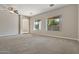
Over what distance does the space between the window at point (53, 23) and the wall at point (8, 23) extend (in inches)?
129

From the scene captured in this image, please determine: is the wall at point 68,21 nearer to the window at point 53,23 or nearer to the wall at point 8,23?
the window at point 53,23

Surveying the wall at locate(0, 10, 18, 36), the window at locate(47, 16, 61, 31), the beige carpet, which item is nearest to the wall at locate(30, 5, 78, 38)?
the window at locate(47, 16, 61, 31)

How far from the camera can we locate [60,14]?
22.7ft

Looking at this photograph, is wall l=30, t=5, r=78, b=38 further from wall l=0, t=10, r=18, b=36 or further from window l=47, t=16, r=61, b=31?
wall l=0, t=10, r=18, b=36

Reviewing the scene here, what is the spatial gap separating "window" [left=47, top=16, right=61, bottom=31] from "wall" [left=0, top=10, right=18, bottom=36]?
3284mm

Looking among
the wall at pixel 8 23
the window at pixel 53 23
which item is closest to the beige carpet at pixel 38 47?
the window at pixel 53 23

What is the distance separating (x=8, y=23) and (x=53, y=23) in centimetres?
397

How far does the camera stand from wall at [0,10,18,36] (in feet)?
24.6

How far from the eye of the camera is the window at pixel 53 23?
23.9 ft

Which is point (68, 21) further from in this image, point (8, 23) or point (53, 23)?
point (8, 23)
